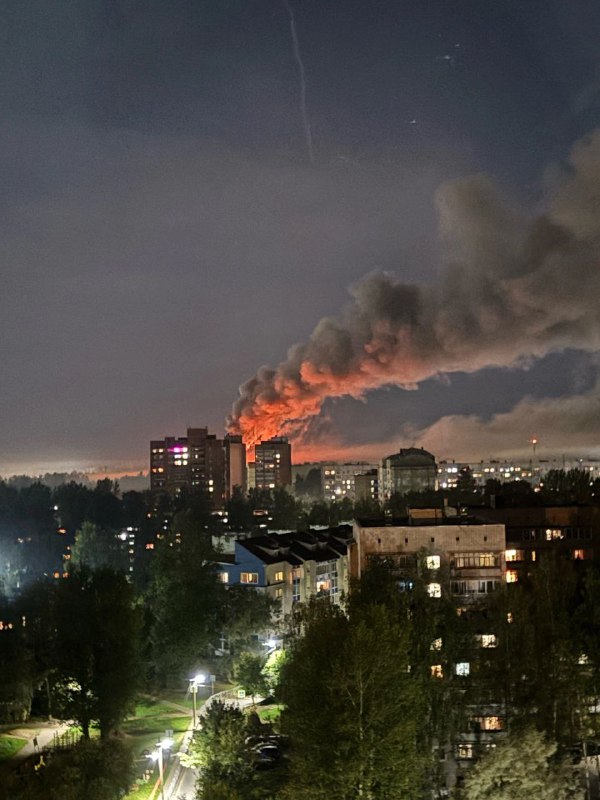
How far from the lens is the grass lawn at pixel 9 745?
72.0 ft

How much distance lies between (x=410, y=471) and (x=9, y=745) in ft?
220

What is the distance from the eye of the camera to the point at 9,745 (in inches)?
891

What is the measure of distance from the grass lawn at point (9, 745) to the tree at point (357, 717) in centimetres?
938

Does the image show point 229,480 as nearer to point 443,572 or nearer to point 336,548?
point 336,548

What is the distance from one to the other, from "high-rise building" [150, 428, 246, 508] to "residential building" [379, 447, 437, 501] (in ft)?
74.4

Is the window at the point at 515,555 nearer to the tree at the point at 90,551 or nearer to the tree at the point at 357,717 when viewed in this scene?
the tree at the point at 357,717

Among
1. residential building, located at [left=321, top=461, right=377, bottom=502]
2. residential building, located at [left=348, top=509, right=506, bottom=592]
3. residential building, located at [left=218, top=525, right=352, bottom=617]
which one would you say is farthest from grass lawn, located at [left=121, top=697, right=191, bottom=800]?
residential building, located at [left=321, top=461, right=377, bottom=502]

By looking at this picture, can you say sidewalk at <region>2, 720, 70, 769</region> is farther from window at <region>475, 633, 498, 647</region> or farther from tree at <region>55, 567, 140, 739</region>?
window at <region>475, 633, 498, 647</region>

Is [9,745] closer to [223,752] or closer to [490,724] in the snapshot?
[223,752]

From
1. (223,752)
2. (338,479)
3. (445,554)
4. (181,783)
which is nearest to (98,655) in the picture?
(181,783)

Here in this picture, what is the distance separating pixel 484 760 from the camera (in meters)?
15.5

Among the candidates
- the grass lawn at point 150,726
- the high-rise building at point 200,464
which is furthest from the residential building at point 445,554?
the high-rise building at point 200,464

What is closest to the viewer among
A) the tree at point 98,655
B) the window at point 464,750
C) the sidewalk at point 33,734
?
the window at point 464,750

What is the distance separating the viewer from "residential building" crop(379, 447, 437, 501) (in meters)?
86.2
